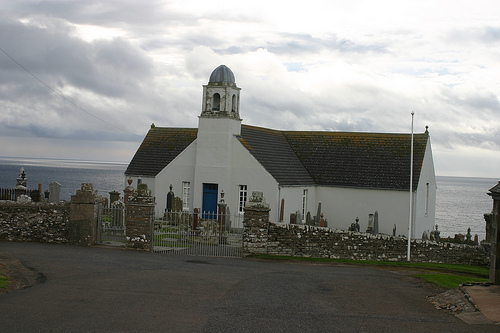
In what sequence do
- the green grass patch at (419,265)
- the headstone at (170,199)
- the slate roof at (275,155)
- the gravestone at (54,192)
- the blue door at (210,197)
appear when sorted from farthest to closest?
the gravestone at (54,192) < the slate roof at (275,155) < the blue door at (210,197) < the headstone at (170,199) < the green grass patch at (419,265)

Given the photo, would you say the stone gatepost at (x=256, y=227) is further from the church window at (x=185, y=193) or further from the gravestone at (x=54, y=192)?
the gravestone at (x=54, y=192)

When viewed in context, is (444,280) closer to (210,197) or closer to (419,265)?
(419,265)

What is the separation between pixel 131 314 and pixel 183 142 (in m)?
33.4

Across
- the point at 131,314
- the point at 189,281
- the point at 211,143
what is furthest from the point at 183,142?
the point at 131,314

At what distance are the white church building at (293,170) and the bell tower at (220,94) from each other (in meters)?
0.06

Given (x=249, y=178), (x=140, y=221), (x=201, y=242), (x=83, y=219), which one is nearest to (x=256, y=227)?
(x=201, y=242)

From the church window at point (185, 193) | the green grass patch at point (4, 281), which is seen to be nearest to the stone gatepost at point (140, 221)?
the green grass patch at point (4, 281)

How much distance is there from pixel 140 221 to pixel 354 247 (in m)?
8.74

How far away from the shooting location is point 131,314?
1122 centimetres

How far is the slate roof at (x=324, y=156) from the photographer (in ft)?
120

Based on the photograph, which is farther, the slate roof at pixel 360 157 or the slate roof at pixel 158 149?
the slate roof at pixel 158 149

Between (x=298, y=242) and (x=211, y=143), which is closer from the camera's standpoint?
(x=298, y=242)

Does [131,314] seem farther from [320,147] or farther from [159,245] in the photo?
[320,147]

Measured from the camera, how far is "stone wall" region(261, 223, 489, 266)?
2248cm
